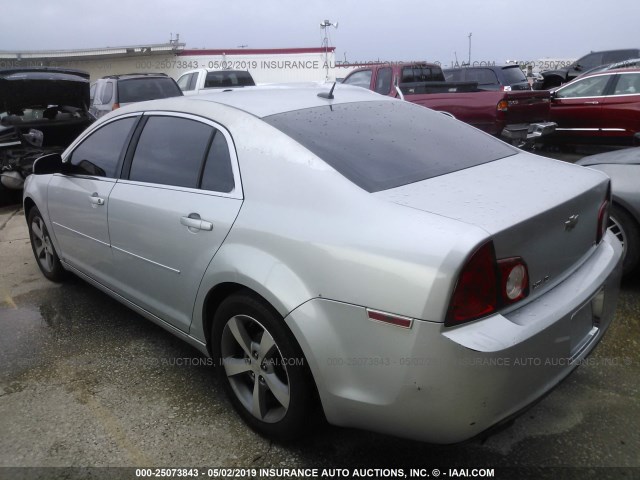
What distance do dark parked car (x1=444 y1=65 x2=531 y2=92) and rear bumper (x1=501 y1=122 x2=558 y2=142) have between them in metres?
3.35

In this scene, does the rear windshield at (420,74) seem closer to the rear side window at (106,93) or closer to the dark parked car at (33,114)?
the dark parked car at (33,114)

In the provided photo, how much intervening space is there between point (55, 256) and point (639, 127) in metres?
8.34

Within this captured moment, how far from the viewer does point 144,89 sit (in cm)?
1110

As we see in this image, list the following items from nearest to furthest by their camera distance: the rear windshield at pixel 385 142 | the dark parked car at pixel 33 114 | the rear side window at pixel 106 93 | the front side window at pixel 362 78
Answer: the rear windshield at pixel 385 142 < the dark parked car at pixel 33 114 < the front side window at pixel 362 78 < the rear side window at pixel 106 93

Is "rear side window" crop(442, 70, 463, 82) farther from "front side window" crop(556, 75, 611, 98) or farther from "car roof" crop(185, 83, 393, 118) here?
"car roof" crop(185, 83, 393, 118)

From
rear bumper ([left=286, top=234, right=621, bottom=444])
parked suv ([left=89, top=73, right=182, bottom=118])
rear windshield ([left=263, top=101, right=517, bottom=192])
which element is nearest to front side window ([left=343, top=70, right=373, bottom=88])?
parked suv ([left=89, top=73, right=182, bottom=118])

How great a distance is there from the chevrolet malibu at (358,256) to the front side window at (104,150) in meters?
0.10

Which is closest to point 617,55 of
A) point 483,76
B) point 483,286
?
point 483,76

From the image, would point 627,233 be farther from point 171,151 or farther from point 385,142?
point 171,151

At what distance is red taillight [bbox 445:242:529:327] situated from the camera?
5.88 feet

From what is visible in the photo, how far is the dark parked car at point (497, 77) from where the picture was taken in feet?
39.1

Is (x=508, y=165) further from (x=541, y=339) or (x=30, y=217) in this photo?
(x=30, y=217)

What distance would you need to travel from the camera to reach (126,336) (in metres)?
3.60

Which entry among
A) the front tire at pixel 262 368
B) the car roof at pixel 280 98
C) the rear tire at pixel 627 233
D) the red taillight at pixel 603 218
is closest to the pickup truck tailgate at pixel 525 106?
the rear tire at pixel 627 233
